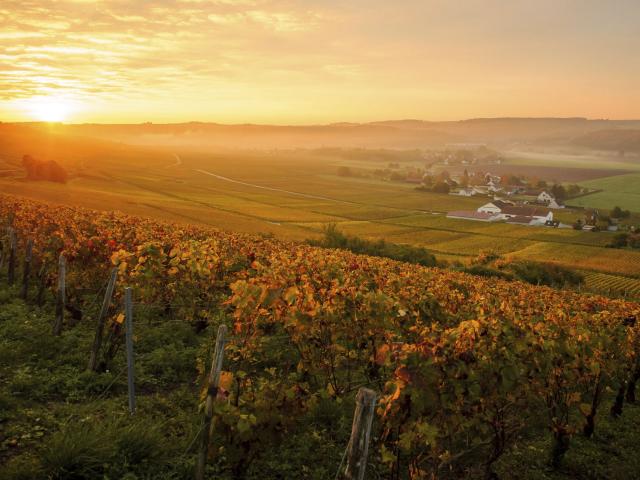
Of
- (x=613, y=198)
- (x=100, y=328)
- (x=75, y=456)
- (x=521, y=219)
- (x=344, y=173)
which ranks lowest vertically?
(x=521, y=219)

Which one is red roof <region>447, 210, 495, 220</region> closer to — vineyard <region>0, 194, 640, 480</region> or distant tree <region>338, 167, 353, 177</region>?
vineyard <region>0, 194, 640, 480</region>

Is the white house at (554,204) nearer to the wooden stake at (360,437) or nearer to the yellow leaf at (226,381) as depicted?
the yellow leaf at (226,381)

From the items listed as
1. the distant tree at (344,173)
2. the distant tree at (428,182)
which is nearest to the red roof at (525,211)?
the distant tree at (428,182)

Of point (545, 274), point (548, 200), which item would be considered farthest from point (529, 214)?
point (545, 274)

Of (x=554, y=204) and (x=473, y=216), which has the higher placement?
(x=473, y=216)

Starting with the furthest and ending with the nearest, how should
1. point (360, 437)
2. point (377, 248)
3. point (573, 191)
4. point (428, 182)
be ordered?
1. point (573, 191)
2. point (428, 182)
3. point (377, 248)
4. point (360, 437)

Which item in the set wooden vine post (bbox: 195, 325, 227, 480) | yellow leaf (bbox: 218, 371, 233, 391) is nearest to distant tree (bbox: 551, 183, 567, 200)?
yellow leaf (bbox: 218, 371, 233, 391)

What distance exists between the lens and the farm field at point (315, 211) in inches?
2442

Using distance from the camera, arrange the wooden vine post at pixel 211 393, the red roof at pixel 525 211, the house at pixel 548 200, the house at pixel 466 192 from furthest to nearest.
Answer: the house at pixel 466 192
the house at pixel 548 200
the red roof at pixel 525 211
the wooden vine post at pixel 211 393

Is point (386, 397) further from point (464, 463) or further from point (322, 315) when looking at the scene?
point (464, 463)

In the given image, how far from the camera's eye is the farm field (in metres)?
62.0

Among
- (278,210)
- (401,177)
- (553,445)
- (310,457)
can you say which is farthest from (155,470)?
(401,177)

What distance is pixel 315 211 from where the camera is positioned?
9225cm

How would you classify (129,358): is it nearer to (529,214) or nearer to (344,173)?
(529,214)
